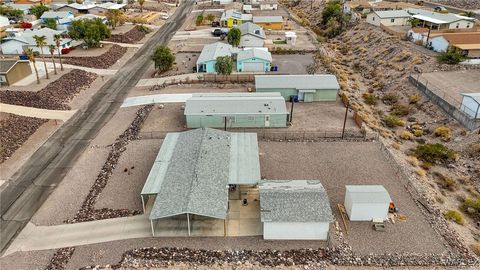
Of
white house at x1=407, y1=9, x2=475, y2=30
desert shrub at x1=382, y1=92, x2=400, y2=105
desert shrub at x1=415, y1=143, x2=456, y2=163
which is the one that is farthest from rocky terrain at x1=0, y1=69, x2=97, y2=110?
white house at x1=407, y1=9, x2=475, y2=30

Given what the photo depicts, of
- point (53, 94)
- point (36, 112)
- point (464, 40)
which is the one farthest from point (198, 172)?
point (464, 40)

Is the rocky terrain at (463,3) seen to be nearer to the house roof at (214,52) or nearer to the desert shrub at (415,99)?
the desert shrub at (415,99)

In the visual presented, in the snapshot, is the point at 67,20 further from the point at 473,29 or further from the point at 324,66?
the point at 473,29

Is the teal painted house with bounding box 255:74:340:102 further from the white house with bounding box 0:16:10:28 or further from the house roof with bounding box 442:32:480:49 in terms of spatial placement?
the white house with bounding box 0:16:10:28

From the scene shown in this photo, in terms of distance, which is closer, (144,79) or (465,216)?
(465,216)

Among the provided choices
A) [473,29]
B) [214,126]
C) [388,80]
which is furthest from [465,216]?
[473,29]

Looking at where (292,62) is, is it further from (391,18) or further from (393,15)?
(393,15)
